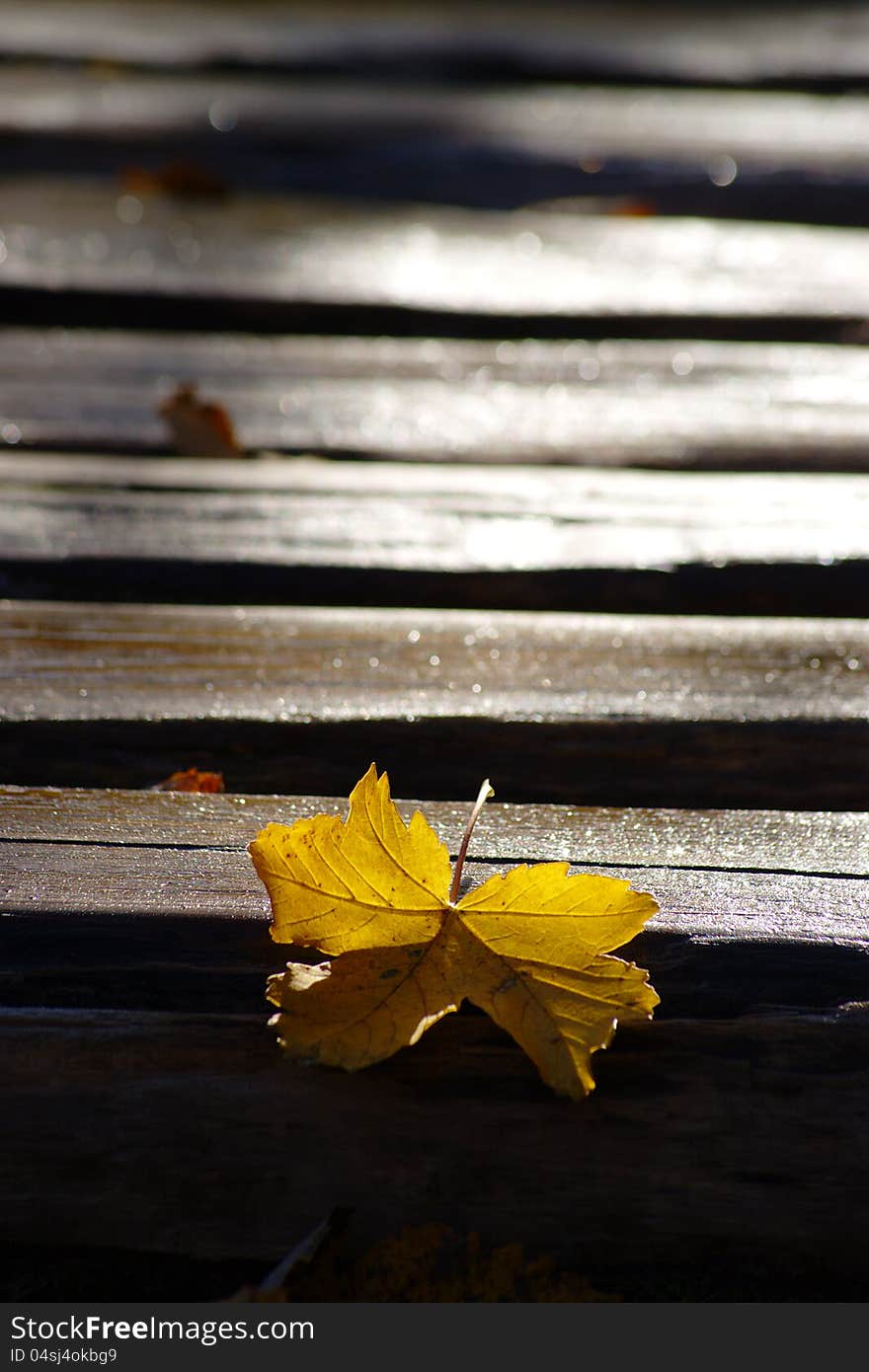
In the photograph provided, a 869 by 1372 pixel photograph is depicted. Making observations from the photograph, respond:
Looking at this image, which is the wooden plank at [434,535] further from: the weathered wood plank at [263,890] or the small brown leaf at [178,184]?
the small brown leaf at [178,184]

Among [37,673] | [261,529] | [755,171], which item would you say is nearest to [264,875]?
[37,673]

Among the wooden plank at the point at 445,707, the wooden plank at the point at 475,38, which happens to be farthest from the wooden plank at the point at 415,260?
the wooden plank at the point at 445,707

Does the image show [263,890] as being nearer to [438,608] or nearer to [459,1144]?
[459,1144]

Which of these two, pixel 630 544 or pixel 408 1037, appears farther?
pixel 630 544

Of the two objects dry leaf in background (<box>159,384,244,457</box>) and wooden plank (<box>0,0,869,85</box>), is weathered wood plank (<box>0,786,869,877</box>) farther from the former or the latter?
wooden plank (<box>0,0,869,85</box>)

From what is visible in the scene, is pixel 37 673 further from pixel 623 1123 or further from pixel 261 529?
pixel 623 1123
